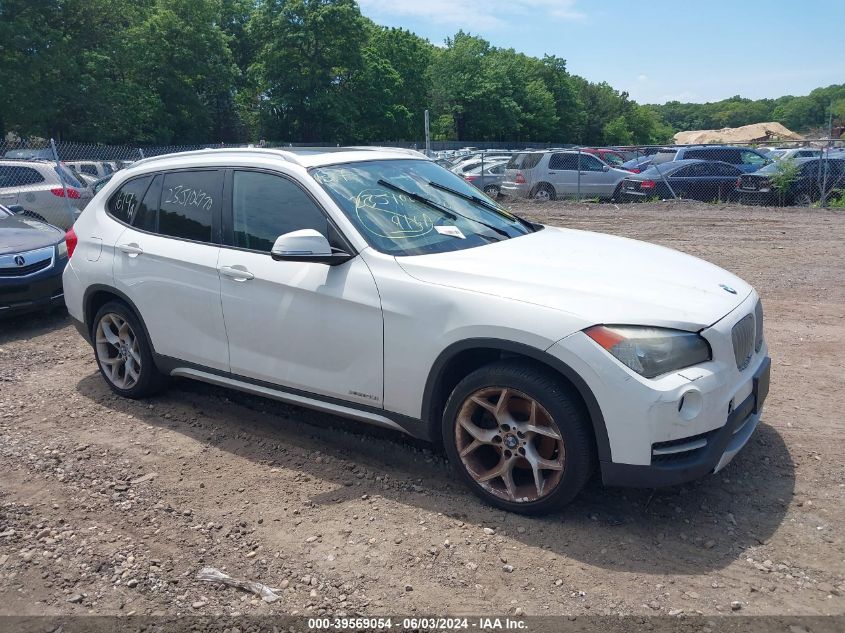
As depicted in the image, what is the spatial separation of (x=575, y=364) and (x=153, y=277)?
3066mm

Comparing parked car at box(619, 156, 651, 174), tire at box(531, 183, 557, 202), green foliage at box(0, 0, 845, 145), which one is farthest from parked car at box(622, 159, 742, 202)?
green foliage at box(0, 0, 845, 145)

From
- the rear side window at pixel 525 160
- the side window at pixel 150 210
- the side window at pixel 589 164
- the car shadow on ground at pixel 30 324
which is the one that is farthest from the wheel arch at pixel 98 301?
the side window at pixel 589 164

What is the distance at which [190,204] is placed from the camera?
4906 mm

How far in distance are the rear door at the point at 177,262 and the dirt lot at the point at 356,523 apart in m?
0.64

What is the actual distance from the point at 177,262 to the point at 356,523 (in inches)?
87.1

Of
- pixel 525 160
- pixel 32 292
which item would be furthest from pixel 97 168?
pixel 32 292

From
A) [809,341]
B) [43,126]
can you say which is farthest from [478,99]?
[809,341]

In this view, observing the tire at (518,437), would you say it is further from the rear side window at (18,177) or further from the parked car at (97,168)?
the parked car at (97,168)

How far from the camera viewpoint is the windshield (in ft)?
13.5

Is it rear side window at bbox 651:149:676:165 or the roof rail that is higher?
the roof rail

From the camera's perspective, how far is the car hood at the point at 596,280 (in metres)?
3.35

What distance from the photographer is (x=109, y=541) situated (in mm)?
3578

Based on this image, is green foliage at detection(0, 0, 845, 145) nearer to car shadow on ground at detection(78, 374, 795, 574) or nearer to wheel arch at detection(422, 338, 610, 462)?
car shadow on ground at detection(78, 374, 795, 574)

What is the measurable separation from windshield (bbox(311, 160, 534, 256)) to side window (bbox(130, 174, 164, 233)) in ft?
4.81
